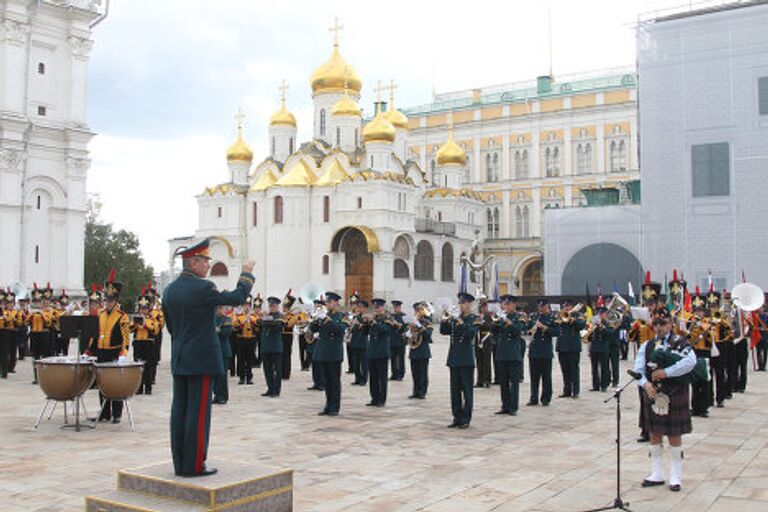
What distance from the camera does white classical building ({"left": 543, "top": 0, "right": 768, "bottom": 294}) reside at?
2948 cm

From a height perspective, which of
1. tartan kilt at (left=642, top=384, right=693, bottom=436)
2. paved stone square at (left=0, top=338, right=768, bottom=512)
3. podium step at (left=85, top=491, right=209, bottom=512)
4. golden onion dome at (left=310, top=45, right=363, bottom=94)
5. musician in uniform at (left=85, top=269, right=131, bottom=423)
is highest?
golden onion dome at (left=310, top=45, right=363, bottom=94)

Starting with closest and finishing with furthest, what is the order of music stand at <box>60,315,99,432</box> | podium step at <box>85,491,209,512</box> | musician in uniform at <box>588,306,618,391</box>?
podium step at <box>85,491,209,512</box>, music stand at <box>60,315,99,432</box>, musician in uniform at <box>588,306,618,391</box>

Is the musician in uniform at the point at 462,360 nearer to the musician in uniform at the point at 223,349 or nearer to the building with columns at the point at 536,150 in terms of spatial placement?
the musician in uniform at the point at 223,349

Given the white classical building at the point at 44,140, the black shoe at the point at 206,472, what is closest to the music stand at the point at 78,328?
the black shoe at the point at 206,472

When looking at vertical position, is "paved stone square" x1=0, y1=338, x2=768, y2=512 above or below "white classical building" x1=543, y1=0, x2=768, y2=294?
below

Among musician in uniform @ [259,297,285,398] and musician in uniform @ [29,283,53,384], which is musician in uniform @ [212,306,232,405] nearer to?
musician in uniform @ [259,297,285,398]

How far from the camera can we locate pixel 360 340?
1595cm

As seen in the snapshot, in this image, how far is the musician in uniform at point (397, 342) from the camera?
15.8 meters

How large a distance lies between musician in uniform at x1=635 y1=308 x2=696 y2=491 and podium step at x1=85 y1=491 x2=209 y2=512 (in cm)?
420

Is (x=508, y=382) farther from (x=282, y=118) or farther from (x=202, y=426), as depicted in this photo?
(x=282, y=118)

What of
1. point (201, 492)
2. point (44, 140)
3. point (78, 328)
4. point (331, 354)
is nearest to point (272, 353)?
point (331, 354)

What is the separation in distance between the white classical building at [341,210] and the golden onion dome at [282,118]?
0.07 m

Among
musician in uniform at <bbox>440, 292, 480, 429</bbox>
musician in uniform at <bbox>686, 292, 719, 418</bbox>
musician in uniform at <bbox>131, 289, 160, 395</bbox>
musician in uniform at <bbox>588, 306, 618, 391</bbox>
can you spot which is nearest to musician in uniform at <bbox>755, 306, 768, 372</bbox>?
musician in uniform at <bbox>588, 306, 618, 391</bbox>

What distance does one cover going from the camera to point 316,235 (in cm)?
4938
